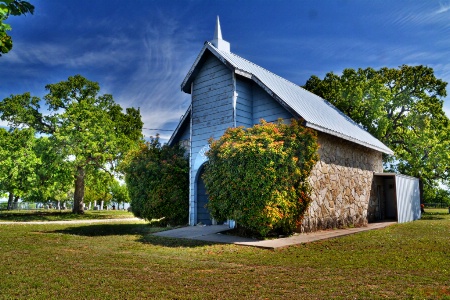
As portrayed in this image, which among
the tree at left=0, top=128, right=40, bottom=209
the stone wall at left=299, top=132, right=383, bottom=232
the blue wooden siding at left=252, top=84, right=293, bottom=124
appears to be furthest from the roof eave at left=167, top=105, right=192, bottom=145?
the tree at left=0, top=128, right=40, bottom=209

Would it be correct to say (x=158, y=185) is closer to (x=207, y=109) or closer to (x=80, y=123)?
(x=207, y=109)

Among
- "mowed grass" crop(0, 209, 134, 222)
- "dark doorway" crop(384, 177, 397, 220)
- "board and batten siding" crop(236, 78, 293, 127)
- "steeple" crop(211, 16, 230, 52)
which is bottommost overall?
"mowed grass" crop(0, 209, 134, 222)

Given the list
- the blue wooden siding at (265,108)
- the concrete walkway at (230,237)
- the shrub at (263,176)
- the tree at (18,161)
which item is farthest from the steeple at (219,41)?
the tree at (18,161)

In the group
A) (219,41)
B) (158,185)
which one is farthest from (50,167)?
(219,41)

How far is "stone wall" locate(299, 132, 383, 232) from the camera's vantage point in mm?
14328

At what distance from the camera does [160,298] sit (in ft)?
16.6

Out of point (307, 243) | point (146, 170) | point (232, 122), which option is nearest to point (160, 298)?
point (307, 243)

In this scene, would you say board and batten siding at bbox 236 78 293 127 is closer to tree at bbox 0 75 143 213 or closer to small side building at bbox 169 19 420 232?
small side building at bbox 169 19 420 232

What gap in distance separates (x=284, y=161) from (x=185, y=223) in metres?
7.03

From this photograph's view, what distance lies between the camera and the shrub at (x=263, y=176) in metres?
11.5

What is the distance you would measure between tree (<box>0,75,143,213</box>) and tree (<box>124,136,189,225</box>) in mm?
13843

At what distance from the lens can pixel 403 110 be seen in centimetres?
2967

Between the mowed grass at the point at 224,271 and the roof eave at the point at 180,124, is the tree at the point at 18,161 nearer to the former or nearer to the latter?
the roof eave at the point at 180,124

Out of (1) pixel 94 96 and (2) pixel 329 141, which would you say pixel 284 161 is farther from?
(1) pixel 94 96
